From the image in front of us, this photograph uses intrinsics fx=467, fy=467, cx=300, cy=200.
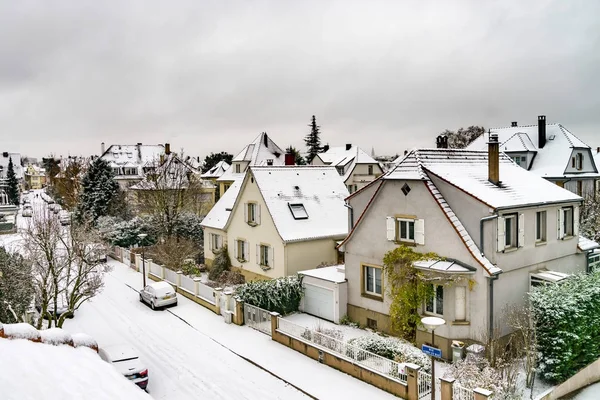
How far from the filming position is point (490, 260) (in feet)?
57.9

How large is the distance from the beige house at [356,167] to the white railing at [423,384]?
43.6 m

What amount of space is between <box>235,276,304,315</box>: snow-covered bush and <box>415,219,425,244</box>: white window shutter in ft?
23.4

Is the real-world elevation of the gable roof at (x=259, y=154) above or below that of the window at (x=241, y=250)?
above

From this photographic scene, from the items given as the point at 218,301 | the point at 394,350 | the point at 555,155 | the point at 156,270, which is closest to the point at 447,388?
the point at 394,350

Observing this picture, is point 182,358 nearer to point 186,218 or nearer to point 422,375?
point 422,375

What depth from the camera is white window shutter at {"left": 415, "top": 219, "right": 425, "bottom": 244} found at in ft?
62.9

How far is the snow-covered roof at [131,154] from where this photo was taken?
79.7 metres

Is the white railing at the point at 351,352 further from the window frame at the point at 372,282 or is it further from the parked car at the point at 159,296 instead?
the parked car at the point at 159,296

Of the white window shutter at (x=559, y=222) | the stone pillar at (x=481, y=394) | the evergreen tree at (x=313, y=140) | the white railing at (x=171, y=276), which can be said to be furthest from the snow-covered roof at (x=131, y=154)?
the stone pillar at (x=481, y=394)

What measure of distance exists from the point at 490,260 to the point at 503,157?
8370mm

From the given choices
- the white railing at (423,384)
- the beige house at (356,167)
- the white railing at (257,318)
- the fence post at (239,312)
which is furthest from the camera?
the beige house at (356,167)

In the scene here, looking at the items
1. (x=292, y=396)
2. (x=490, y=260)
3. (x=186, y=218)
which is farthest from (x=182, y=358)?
(x=186, y=218)

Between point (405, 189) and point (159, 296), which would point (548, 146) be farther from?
point (159, 296)

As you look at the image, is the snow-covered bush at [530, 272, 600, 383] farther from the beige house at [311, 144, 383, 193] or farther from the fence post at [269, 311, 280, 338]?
the beige house at [311, 144, 383, 193]
